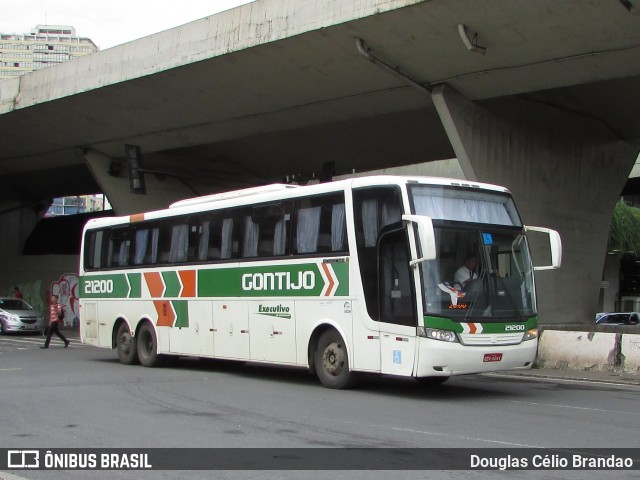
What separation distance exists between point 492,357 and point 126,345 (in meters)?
9.76

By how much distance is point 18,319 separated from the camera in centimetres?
3328

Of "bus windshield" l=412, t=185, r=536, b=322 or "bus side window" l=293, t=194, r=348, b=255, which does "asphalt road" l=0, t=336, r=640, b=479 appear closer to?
"bus windshield" l=412, t=185, r=536, b=322

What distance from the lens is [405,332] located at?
38.9 ft

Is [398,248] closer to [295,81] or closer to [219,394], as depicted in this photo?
[219,394]

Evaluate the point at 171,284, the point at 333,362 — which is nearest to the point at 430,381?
the point at 333,362

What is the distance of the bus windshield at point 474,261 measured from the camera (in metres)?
11.8

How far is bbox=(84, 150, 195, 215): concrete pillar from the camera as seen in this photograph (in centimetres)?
3375

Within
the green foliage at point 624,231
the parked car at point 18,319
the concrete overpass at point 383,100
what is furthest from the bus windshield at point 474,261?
the green foliage at point 624,231

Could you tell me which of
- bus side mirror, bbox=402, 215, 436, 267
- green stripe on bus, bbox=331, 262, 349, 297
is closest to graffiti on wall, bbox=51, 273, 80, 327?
green stripe on bus, bbox=331, 262, 349, 297

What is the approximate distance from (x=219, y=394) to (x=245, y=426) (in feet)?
10.8

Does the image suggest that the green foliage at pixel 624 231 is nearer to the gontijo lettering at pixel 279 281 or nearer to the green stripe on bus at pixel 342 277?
the gontijo lettering at pixel 279 281

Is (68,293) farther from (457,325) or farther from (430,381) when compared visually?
(457,325)

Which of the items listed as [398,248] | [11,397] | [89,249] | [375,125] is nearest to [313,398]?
[398,248]

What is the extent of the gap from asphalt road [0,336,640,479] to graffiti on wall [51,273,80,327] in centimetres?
2362
